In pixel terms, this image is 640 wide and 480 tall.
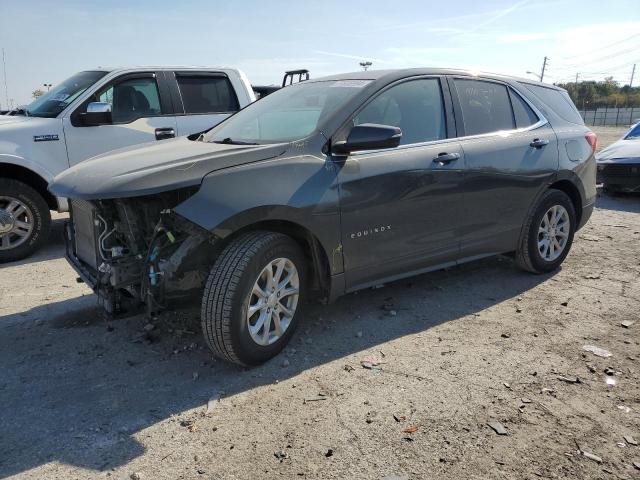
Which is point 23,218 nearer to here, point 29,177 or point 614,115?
point 29,177

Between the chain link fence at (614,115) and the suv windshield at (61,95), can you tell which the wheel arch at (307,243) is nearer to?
the suv windshield at (61,95)

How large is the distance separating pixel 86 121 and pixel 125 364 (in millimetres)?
3809

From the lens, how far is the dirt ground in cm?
268

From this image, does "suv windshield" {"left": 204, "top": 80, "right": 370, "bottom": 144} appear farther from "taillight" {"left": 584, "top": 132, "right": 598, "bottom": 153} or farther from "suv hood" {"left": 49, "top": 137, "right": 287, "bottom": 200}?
"taillight" {"left": 584, "top": 132, "right": 598, "bottom": 153}

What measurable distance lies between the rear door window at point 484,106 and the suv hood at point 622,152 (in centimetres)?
587

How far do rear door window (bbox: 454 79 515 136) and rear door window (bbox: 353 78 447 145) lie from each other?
0.27 m

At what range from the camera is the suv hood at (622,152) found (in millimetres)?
9773

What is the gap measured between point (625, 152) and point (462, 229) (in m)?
7.01

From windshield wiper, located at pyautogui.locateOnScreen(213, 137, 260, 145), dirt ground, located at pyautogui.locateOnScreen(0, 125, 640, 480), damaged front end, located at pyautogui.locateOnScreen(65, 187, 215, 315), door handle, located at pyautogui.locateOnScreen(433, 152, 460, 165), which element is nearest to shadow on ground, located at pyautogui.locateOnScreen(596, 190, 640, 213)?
dirt ground, located at pyautogui.locateOnScreen(0, 125, 640, 480)

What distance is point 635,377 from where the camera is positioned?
3.50 m

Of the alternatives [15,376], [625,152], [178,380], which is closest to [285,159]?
[178,380]

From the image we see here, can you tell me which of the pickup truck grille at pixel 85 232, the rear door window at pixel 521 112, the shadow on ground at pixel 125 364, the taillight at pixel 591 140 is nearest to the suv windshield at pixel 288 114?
the pickup truck grille at pixel 85 232

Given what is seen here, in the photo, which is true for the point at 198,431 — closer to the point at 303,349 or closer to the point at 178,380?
the point at 178,380

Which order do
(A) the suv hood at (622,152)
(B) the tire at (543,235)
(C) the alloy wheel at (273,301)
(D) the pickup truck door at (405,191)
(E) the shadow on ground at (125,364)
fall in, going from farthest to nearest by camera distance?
(A) the suv hood at (622,152) → (B) the tire at (543,235) → (D) the pickup truck door at (405,191) → (C) the alloy wheel at (273,301) → (E) the shadow on ground at (125,364)
